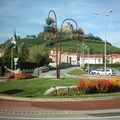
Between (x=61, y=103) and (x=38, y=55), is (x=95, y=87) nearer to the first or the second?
(x=61, y=103)

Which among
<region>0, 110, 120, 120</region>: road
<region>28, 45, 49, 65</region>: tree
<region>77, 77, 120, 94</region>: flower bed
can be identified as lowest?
<region>0, 110, 120, 120</region>: road

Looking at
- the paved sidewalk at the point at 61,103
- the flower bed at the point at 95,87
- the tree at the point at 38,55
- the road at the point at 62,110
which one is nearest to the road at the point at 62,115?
the road at the point at 62,110

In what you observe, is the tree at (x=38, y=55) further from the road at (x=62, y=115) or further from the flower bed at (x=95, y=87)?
the road at (x=62, y=115)

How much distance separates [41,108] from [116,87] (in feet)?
27.8

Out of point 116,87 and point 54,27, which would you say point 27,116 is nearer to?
point 116,87

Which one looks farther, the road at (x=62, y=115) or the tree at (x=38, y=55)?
the tree at (x=38, y=55)

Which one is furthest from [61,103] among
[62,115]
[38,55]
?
[38,55]

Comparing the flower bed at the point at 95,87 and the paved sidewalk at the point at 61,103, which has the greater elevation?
the flower bed at the point at 95,87

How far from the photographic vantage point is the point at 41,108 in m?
17.0

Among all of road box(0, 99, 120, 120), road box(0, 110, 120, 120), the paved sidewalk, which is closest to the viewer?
road box(0, 110, 120, 120)

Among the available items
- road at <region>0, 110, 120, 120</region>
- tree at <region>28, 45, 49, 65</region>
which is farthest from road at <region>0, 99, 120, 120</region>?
tree at <region>28, 45, 49, 65</region>

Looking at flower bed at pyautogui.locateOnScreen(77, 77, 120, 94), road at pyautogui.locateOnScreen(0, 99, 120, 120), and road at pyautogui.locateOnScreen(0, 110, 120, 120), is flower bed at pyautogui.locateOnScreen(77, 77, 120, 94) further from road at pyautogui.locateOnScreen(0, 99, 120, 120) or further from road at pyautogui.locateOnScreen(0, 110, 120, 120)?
road at pyautogui.locateOnScreen(0, 110, 120, 120)

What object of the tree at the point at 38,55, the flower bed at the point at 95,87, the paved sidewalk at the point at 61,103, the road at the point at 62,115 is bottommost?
the road at the point at 62,115

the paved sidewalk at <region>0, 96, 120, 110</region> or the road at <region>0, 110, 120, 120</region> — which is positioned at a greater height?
the paved sidewalk at <region>0, 96, 120, 110</region>
